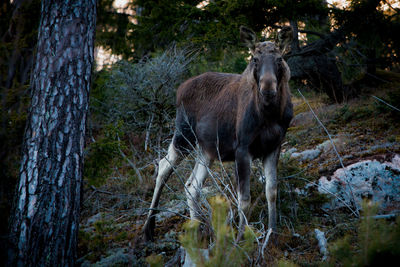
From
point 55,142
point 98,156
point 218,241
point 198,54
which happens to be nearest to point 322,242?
point 218,241

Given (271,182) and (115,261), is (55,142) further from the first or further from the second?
(271,182)

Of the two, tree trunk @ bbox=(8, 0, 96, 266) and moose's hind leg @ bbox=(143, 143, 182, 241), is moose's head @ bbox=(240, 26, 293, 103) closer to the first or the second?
moose's hind leg @ bbox=(143, 143, 182, 241)

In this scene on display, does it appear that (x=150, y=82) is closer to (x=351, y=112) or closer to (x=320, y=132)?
(x=320, y=132)

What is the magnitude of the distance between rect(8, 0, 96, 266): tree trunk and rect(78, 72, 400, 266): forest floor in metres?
0.43

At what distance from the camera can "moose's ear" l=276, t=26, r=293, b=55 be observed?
4098 mm

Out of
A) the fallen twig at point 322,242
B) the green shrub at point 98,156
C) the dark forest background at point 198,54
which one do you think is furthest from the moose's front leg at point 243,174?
the dark forest background at point 198,54

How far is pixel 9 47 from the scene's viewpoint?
3.18 meters

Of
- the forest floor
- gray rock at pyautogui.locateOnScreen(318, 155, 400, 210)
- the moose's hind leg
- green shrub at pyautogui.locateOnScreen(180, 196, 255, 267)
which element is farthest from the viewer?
the moose's hind leg

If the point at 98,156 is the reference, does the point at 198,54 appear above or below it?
above

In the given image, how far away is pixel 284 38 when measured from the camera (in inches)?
165

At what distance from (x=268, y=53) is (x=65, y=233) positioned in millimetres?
3323

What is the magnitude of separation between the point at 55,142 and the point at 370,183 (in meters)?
4.28

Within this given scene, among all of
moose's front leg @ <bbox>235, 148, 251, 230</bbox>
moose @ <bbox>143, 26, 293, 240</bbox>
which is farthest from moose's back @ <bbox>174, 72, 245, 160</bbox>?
moose's front leg @ <bbox>235, 148, 251, 230</bbox>

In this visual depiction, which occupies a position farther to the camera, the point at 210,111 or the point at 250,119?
the point at 210,111
